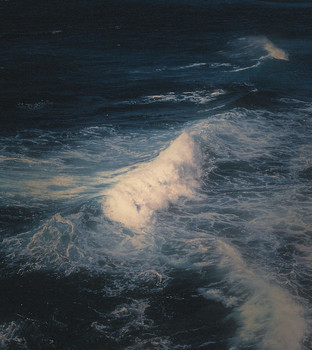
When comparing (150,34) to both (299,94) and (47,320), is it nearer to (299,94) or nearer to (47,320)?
(299,94)

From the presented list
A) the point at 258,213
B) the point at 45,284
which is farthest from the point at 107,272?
the point at 258,213

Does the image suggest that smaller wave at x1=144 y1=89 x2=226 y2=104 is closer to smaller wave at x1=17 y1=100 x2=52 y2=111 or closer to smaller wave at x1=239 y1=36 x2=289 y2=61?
smaller wave at x1=17 y1=100 x2=52 y2=111

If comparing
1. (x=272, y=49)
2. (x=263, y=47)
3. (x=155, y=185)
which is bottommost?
(x=155, y=185)

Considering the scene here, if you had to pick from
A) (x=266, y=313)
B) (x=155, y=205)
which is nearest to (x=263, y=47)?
Result: (x=155, y=205)

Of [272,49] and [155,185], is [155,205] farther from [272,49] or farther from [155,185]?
[272,49]

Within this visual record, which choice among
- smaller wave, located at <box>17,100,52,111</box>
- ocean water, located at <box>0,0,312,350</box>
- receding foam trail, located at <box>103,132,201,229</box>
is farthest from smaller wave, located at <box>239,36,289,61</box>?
receding foam trail, located at <box>103,132,201,229</box>

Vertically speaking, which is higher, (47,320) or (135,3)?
(135,3)
